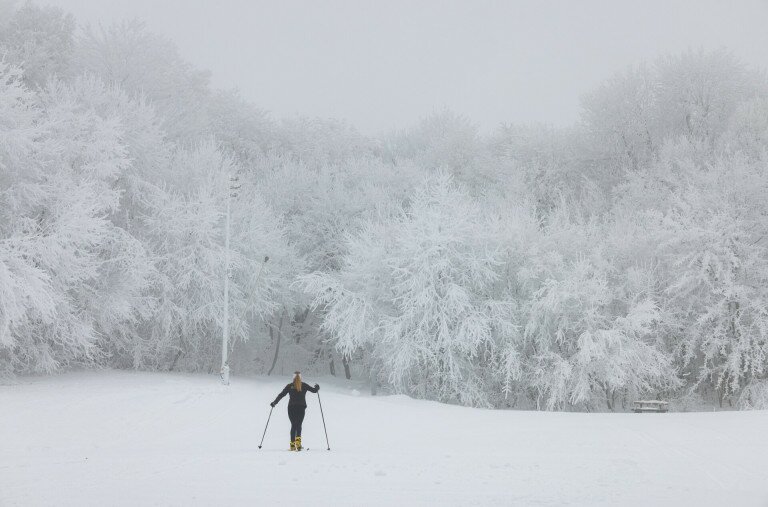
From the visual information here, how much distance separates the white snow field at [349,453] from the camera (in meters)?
8.05

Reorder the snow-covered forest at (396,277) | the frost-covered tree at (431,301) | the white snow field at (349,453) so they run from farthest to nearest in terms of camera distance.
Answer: the frost-covered tree at (431,301)
the snow-covered forest at (396,277)
the white snow field at (349,453)

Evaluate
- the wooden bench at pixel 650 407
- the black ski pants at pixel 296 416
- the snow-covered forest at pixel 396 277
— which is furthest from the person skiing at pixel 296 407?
the wooden bench at pixel 650 407

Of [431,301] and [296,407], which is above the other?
[431,301]

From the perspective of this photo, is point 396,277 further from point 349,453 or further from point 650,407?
point 349,453

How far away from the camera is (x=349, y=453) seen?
A: 12.1 metres

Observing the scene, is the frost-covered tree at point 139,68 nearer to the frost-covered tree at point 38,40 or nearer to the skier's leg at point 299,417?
the frost-covered tree at point 38,40

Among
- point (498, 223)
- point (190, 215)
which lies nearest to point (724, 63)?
point (498, 223)

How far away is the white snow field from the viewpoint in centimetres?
805

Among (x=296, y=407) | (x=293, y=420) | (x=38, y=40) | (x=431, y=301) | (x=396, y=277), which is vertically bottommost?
(x=293, y=420)

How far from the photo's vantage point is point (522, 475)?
952cm

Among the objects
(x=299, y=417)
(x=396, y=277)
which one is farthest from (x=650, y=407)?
(x=299, y=417)

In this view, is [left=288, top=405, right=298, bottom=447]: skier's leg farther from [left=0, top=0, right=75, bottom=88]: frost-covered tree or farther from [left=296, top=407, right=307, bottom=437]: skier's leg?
[left=0, top=0, right=75, bottom=88]: frost-covered tree

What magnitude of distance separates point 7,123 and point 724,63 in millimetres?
43712

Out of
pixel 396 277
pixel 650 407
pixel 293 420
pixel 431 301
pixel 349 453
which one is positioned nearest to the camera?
pixel 349 453
